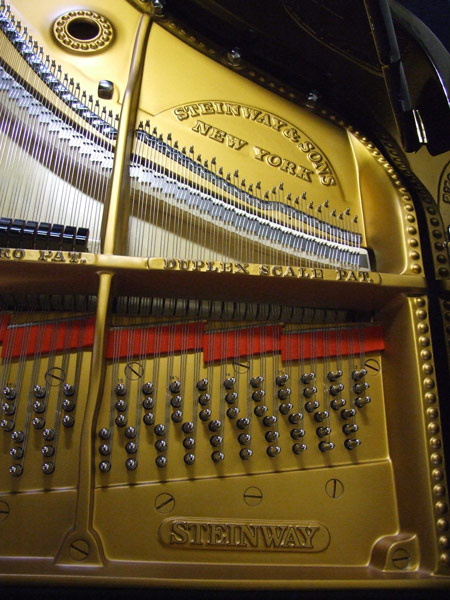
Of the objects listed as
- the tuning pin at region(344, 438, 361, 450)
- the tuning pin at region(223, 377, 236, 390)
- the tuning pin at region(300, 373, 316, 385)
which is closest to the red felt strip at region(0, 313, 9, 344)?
the tuning pin at region(223, 377, 236, 390)

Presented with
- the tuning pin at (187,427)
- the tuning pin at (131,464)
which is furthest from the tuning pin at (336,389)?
the tuning pin at (131,464)

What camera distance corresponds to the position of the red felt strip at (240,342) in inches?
87.4

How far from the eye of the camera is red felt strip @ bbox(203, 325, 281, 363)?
2.22 metres

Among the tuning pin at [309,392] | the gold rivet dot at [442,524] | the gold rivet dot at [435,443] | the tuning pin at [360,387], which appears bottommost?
the gold rivet dot at [442,524]

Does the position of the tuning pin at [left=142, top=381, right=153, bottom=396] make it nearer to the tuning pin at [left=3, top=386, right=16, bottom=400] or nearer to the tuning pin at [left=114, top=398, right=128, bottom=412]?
the tuning pin at [left=114, top=398, right=128, bottom=412]

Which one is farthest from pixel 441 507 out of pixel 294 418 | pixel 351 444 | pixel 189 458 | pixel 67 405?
pixel 67 405

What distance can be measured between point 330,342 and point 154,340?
2.49 ft

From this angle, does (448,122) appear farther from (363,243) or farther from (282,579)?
(282,579)

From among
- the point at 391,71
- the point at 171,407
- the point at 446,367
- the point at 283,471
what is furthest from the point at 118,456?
the point at 391,71

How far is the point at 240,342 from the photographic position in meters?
2.26

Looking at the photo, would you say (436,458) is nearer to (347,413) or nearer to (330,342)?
(347,413)

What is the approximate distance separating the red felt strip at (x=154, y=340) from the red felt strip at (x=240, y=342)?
0.16 ft

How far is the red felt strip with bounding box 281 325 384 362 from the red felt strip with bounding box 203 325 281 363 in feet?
0.17

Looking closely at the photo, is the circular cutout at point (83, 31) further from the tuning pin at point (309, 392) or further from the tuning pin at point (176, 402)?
the tuning pin at point (309, 392)
